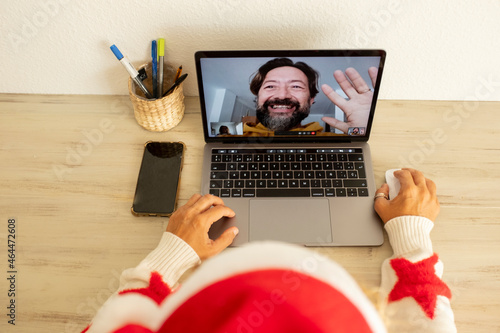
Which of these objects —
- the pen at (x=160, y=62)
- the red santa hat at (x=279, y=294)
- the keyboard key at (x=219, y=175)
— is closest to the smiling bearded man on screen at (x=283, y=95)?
the keyboard key at (x=219, y=175)

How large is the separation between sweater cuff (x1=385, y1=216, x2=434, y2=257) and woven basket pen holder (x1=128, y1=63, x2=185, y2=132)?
0.55m

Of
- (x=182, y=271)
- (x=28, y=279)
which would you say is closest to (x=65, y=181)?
(x=28, y=279)

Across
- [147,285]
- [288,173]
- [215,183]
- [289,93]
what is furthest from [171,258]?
[289,93]

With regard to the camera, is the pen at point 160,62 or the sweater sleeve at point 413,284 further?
the pen at point 160,62

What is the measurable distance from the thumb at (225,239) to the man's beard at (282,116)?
254 mm

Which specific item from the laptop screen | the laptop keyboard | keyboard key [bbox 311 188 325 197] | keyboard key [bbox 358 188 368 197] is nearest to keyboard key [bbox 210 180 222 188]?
the laptop keyboard

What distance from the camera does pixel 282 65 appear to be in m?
0.75

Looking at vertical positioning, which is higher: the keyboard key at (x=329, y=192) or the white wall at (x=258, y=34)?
the white wall at (x=258, y=34)

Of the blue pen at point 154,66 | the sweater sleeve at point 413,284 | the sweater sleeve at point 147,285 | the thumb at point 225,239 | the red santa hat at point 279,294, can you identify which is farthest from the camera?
the blue pen at point 154,66

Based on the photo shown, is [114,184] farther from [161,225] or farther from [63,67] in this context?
[63,67]

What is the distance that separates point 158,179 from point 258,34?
1.30 feet

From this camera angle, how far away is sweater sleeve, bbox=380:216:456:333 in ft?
2.01

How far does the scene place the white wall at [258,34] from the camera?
748 millimetres

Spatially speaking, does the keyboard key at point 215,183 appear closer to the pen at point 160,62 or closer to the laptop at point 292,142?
the laptop at point 292,142
